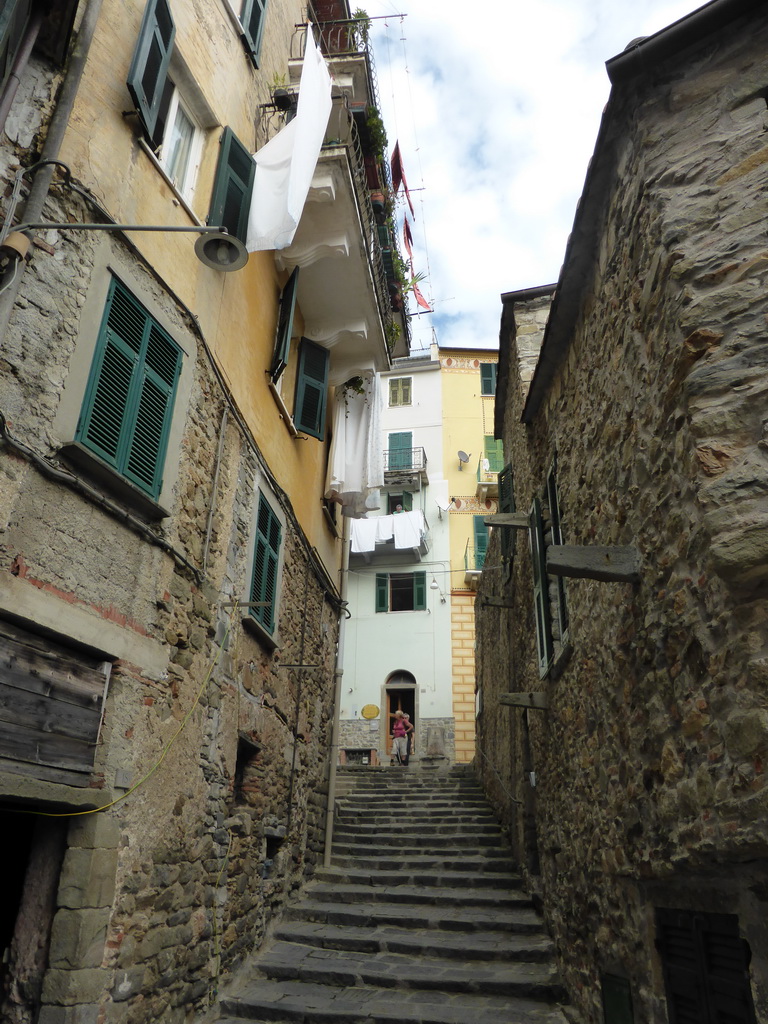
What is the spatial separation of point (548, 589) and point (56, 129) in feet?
17.4

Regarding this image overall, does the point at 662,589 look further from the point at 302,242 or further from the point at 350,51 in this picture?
the point at 350,51

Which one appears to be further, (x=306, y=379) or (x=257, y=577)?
(x=306, y=379)

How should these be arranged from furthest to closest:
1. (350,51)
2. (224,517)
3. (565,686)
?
(350,51) < (224,517) < (565,686)

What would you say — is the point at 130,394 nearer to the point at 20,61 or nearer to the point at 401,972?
the point at 20,61

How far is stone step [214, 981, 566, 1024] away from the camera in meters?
6.05

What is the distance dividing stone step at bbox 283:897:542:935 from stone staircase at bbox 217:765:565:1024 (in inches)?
0.5

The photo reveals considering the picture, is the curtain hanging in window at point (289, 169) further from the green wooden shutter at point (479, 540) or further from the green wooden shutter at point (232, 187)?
the green wooden shutter at point (479, 540)

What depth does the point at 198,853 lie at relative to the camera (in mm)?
5762

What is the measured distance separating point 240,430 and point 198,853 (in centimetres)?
Answer: 373

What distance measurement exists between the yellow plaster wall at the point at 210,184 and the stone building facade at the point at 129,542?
30mm

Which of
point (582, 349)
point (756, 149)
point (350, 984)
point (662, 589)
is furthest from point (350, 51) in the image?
point (350, 984)

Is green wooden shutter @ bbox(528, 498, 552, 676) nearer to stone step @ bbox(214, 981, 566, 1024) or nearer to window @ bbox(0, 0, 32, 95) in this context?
stone step @ bbox(214, 981, 566, 1024)

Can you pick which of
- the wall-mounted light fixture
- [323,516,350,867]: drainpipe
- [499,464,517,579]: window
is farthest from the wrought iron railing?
the wall-mounted light fixture

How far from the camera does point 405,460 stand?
25.0m
